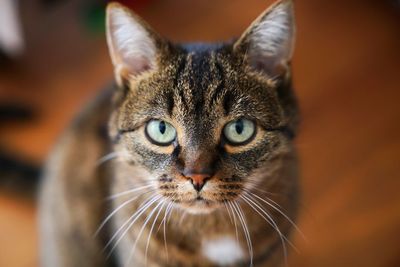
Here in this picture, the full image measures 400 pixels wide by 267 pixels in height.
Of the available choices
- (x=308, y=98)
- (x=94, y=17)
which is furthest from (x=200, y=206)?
(x=94, y=17)

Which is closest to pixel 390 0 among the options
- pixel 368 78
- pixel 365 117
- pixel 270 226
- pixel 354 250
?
pixel 368 78

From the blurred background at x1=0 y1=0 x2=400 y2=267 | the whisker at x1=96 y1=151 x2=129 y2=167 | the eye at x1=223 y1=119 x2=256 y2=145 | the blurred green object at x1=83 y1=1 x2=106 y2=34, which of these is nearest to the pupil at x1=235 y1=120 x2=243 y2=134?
the eye at x1=223 y1=119 x2=256 y2=145

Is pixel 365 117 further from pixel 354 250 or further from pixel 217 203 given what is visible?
pixel 217 203

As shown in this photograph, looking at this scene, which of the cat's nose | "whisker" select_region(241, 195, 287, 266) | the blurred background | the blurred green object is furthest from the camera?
the blurred green object

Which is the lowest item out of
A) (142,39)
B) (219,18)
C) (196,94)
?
(196,94)

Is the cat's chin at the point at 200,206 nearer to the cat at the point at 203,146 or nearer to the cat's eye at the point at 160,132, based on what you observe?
the cat at the point at 203,146

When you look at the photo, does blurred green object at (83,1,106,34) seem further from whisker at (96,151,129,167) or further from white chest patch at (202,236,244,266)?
white chest patch at (202,236,244,266)

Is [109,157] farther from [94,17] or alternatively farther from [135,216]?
[94,17]

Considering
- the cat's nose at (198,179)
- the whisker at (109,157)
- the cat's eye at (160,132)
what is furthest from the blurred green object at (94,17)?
the cat's nose at (198,179)
